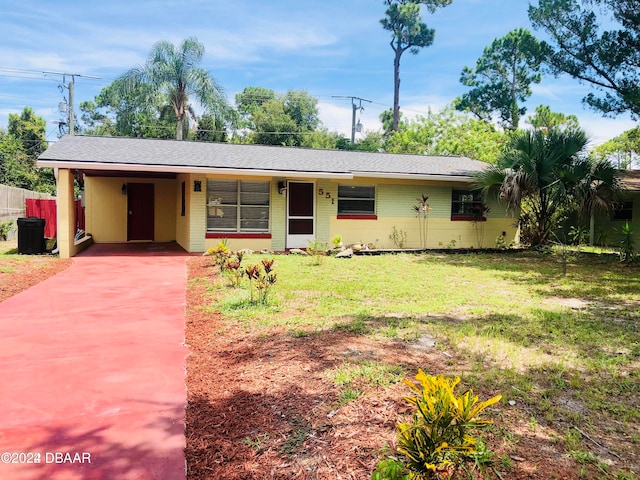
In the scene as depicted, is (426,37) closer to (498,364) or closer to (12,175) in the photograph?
(12,175)

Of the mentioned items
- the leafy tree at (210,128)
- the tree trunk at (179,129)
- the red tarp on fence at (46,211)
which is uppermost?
the leafy tree at (210,128)

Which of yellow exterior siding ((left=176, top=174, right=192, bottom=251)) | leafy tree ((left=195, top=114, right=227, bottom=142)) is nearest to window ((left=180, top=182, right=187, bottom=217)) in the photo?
yellow exterior siding ((left=176, top=174, right=192, bottom=251))

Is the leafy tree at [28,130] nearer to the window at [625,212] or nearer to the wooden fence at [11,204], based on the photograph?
the wooden fence at [11,204]

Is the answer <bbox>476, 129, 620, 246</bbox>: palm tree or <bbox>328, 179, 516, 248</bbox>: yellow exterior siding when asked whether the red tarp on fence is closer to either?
<bbox>328, 179, 516, 248</bbox>: yellow exterior siding

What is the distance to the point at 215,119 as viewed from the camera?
83.9ft

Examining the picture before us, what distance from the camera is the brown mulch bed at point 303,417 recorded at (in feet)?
8.59

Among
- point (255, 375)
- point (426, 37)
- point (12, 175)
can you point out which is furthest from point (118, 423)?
point (426, 37)

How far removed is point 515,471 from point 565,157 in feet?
44.2

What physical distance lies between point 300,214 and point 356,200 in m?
2.05

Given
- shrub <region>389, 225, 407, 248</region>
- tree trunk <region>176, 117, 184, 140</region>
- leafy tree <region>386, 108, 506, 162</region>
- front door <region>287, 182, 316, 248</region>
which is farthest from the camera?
leafy tree <region>386, 108, 506, 162</region>

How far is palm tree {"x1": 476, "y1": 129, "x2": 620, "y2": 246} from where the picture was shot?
13445mm

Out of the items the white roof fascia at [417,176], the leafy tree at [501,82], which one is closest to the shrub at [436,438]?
the white roof fascia at [417,176]

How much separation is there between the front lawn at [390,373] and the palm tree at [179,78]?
19.6 m

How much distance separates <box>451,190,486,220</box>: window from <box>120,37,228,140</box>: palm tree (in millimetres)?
15033
